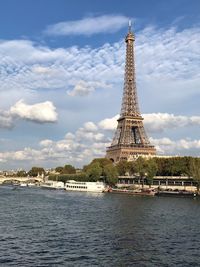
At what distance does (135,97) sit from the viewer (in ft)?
546

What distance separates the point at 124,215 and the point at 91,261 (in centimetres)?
2759

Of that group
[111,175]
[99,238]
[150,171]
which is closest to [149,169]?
[150,171]

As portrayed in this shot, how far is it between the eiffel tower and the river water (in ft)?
316

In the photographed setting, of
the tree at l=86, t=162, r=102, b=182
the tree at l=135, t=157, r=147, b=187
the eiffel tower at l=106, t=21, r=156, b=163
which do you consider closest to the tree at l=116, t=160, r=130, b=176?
the tree at l=86, t=162, r=102, b=182

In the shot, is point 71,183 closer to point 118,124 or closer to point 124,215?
point 118,124

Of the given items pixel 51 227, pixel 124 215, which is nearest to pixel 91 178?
pixel 124 215

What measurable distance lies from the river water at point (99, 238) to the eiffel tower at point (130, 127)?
96.2 metres

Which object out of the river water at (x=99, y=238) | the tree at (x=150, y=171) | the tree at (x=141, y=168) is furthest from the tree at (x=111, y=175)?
the river water at (x=99, y=238)

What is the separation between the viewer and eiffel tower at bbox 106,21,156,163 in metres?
159

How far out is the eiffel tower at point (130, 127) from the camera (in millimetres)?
158675

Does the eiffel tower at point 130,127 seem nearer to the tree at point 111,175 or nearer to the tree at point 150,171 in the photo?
the tree at point 111,175

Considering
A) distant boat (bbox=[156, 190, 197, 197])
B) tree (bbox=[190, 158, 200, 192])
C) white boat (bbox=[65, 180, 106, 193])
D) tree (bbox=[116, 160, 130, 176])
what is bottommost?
distant boat (bbox=[156, 190, 197, 197])

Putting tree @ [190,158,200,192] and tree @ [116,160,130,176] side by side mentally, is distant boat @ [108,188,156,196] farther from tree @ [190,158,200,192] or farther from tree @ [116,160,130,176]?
tree @ [116,160,130,176]

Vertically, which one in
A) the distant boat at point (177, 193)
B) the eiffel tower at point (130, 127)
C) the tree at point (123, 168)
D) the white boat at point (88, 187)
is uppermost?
the eiffel tower at point (130, 127)
